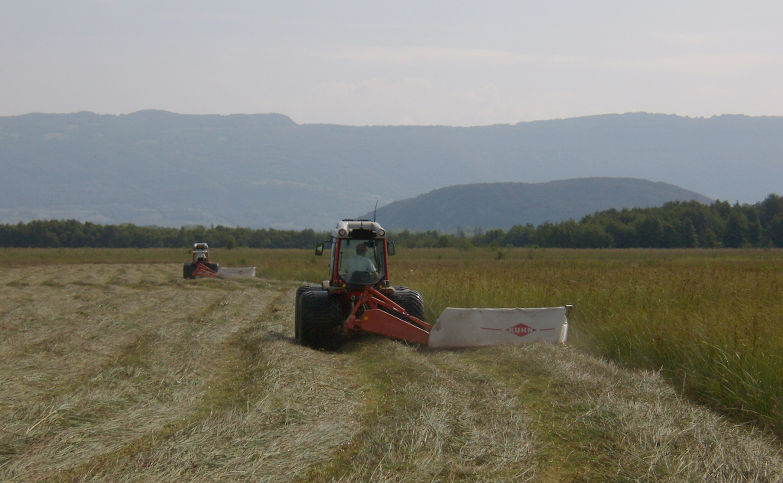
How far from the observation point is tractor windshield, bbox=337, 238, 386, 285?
1111 cm

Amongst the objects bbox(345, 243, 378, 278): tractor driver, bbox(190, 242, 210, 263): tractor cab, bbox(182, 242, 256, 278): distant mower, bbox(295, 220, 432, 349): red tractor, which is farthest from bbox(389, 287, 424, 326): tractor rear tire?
A: bbox(190, 242, 210, 263): tractor cab

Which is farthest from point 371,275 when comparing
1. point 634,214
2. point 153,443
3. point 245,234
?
point 245,234

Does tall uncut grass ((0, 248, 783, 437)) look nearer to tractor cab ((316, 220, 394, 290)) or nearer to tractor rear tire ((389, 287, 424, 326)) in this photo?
tractor rear tire ((389, 287, 424, 326))

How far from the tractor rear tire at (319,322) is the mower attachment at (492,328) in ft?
4.47

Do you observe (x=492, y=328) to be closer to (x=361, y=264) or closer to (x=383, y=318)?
(x=383, y=318)

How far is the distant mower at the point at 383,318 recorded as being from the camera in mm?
10375

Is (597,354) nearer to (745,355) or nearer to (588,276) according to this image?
(745,355)

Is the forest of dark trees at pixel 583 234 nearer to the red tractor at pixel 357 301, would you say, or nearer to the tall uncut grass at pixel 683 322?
the tall uncut grass at pixel 683 322

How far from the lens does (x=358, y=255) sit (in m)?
11.4

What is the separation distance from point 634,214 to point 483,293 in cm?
5884

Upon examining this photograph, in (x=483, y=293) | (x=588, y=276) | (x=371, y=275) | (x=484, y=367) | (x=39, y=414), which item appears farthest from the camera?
(x=588, y=276)

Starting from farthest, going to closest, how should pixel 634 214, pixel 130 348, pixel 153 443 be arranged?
pixel 634 214
pixel 130 348
pixel 153 443

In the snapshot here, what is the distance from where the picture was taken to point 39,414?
590 centimetres

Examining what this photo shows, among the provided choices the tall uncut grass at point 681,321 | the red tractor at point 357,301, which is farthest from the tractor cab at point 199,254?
the red tractor at point 357,301
